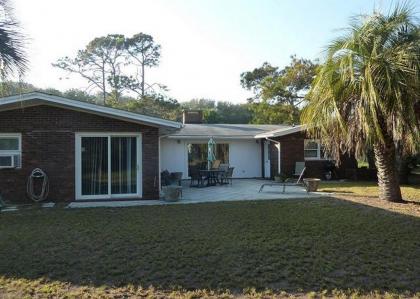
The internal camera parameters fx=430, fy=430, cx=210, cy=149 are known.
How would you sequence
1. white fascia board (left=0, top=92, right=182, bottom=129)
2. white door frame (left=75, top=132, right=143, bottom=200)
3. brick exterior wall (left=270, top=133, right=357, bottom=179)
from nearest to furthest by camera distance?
white fascia board (left=0, top=92, right=182, bottom=129) → white door frame (left=75, top=132, right=143, bottom=200) → brick exterior wall (left=270, top=133, right=357, bottom=179)

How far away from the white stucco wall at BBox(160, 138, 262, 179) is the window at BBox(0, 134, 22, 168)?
32.8 ft

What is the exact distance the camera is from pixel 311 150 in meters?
22.1

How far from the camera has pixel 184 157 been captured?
2273cm

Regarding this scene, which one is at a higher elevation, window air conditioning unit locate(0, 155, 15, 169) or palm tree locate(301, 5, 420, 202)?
palm tree locate(301, 5, 420, 202)

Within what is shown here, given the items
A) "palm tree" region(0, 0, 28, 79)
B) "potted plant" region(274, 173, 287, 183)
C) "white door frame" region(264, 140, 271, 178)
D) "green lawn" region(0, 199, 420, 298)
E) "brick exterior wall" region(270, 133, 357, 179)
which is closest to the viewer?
"palm tree" region(0, 0, 28, 79)

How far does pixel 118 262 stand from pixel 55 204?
22.9 ft

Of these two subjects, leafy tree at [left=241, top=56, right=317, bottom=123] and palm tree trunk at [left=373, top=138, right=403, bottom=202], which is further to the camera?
leafy tree at [left=241, top=56, right=317, bottom=123]

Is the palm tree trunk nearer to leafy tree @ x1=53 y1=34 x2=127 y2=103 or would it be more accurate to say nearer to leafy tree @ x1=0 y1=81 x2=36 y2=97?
leafy tree @ x1=0 y1=81 x2=36 y2=97

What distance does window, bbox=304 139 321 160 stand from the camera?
22.0m

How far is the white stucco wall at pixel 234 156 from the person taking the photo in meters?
22.5

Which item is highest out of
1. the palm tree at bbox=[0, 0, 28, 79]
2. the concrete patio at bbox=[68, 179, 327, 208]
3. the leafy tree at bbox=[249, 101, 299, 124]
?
the leafy tree at bbox=[249, 101, 299, 124]

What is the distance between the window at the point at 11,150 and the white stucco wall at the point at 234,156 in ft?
32.8

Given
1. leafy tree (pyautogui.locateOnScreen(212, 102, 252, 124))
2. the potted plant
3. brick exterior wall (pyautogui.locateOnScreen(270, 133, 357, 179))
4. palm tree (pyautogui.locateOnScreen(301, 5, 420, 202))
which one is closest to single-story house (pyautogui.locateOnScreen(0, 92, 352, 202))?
palm tree (pyautogui.locateOnScreen(301, 5, 420, 202))

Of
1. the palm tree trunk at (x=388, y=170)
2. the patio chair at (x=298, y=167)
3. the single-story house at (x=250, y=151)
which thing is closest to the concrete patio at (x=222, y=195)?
the palm tree trunk at (x=388, y=170)
